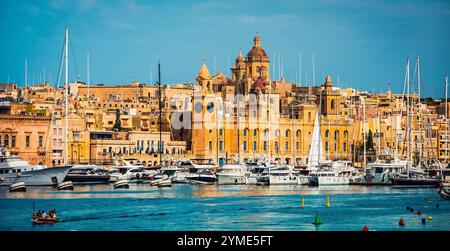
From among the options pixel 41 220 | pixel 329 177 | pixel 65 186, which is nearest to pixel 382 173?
pixel 329 177

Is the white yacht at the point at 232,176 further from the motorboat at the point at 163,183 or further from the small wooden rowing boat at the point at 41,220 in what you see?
the small wooden rowing boat at the point at 41,220

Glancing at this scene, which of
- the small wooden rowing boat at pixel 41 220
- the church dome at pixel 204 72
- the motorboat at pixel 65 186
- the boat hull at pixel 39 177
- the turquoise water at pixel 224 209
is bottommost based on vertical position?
the turquoise water at pixel 224 209

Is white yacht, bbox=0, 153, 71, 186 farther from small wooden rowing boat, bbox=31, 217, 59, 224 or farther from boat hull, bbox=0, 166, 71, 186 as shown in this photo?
small wooden rowing boat, bbox=31, 217, 59, 224

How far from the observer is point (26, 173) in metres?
25.0

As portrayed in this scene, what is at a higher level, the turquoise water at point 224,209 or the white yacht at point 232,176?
the white yacht at point 232,176

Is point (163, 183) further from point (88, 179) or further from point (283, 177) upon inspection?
point (283, 177)

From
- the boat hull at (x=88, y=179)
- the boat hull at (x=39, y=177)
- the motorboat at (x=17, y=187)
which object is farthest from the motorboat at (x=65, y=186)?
the boat hull at (x=88, y=179)

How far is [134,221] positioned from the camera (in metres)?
14.8

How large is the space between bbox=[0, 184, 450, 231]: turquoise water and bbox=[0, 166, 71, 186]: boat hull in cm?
41

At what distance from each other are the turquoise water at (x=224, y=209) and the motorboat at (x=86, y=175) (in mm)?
3053

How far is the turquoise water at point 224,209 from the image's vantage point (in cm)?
1411

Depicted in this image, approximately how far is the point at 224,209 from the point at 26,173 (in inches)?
349

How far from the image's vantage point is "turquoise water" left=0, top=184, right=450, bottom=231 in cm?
1411

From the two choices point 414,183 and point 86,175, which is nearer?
point 414,183
